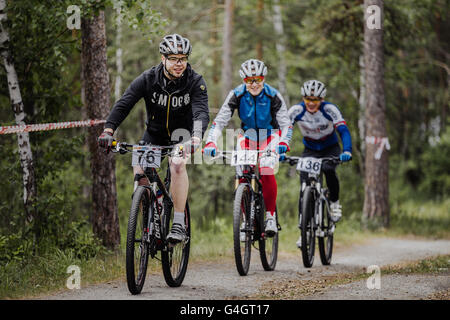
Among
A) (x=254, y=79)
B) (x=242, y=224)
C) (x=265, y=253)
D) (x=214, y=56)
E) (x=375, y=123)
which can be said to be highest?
(x=214, y=56)

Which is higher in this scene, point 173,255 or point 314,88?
point 314,88

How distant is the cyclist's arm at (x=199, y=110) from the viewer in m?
6.11

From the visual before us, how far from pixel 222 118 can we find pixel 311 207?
1897mm

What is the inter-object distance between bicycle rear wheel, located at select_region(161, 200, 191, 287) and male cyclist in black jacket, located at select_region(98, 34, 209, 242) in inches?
3.4

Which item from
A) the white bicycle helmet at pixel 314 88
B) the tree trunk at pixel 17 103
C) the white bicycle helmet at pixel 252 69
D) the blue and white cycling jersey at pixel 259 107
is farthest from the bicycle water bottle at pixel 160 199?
the white bicycle helmet at pixel 314 88

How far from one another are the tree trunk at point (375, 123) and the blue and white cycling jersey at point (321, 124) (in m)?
4.76

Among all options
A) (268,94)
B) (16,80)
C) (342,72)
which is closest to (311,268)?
(268,94)

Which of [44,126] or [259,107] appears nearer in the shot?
[44,126]

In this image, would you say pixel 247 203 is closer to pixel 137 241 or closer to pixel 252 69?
pixel 252 69

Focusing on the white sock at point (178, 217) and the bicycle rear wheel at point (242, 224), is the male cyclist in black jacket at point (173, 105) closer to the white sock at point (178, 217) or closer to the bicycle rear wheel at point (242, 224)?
the white sock at point (178, 217)

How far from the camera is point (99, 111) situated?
8.70 m

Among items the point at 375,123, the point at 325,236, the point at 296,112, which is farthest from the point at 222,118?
the point at 375,123

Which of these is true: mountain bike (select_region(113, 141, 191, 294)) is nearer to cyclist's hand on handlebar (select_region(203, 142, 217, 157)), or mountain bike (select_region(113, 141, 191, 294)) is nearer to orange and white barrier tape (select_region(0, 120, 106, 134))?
cyclist's hand on handlebar (select_region(203, 142, 217, 157))
